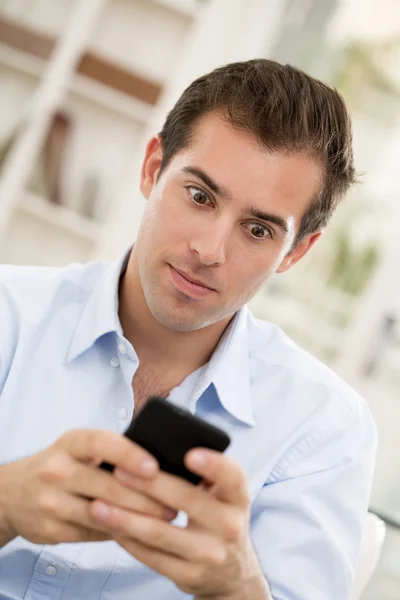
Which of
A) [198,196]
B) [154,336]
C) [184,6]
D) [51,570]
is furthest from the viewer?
[184,6]

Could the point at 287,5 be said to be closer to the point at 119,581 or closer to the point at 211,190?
the point at 211,190

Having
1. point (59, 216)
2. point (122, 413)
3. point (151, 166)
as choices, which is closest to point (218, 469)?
point (122, 413)

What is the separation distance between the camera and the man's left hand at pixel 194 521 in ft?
2.57

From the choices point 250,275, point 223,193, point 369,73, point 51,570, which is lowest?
point 51,570

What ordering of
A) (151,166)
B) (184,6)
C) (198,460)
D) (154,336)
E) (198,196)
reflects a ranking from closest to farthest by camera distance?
(198,460) < (198,196) < (154,336) < (151,166) < (184,6)

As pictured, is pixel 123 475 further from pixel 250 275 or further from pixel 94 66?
pixel 94 66

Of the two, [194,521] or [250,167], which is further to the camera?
[250,167]

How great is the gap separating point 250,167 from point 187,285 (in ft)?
0.79

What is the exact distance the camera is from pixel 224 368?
1446 millimetres

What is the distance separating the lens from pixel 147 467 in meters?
0.79

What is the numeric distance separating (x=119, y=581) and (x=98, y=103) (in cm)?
252

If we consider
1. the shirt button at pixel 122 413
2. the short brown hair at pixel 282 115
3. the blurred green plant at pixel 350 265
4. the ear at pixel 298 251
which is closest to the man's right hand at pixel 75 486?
the shirt button at pixel 122 413

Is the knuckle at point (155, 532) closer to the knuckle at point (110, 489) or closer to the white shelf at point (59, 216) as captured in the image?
the knuckle at point (110, 489)

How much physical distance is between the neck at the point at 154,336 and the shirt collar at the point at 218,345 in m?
A: 0.03
